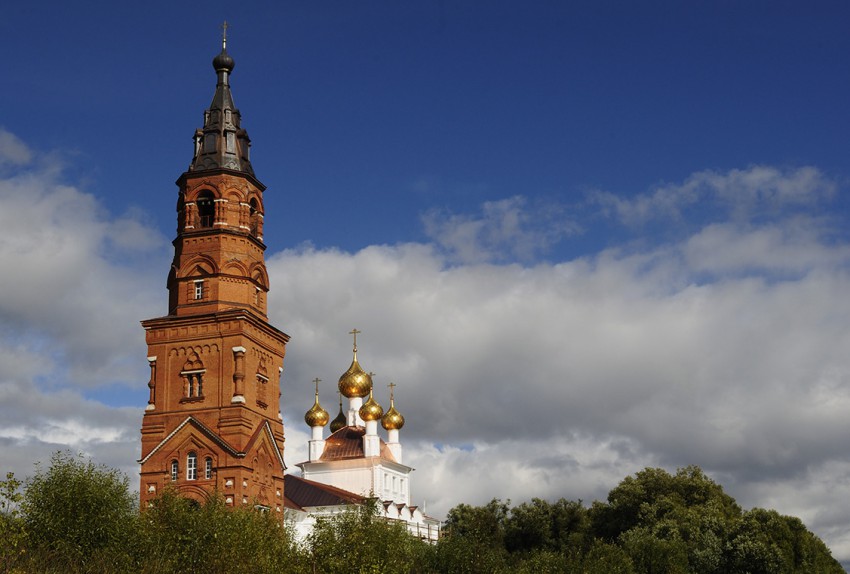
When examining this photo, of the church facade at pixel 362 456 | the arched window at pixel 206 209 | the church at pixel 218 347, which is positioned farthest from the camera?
the church facade at pixel 362 456

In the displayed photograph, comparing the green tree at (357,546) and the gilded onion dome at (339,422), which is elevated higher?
the gilded onion dome at (339,422)

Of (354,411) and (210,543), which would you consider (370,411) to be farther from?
(210,543)

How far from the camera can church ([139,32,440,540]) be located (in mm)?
45156

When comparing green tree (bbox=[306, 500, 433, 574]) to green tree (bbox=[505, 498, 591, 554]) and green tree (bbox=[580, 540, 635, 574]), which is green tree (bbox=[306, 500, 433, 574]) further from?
green tree (bbox=[505, 498, 591, 554])

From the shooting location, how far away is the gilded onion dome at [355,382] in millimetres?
75875

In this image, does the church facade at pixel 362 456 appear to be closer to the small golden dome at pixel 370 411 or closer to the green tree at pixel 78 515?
the small golden dome at pixel 370 411

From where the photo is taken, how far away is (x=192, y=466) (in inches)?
1784

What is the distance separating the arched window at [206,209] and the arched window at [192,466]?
35.2ft

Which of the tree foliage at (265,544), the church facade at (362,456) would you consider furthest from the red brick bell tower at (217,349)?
the church facade at (362,456)

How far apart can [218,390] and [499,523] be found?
39.7 metres

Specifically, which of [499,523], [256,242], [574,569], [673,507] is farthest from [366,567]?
[499,523]

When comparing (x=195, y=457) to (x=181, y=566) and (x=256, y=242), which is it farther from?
(x=181, y=566)

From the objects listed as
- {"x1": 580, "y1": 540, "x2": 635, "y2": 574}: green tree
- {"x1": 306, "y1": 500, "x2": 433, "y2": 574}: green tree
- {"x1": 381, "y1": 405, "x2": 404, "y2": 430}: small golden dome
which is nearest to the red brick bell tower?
{"x1": 306, "y1": 500, "x2": 433, "y2": 574}: green tree

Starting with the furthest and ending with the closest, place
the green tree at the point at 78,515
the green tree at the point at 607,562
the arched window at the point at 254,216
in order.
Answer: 1. the arched window at the point at 254,216
2. the green tree at the point at 607,562
3. the green tree at the point at 78,515
